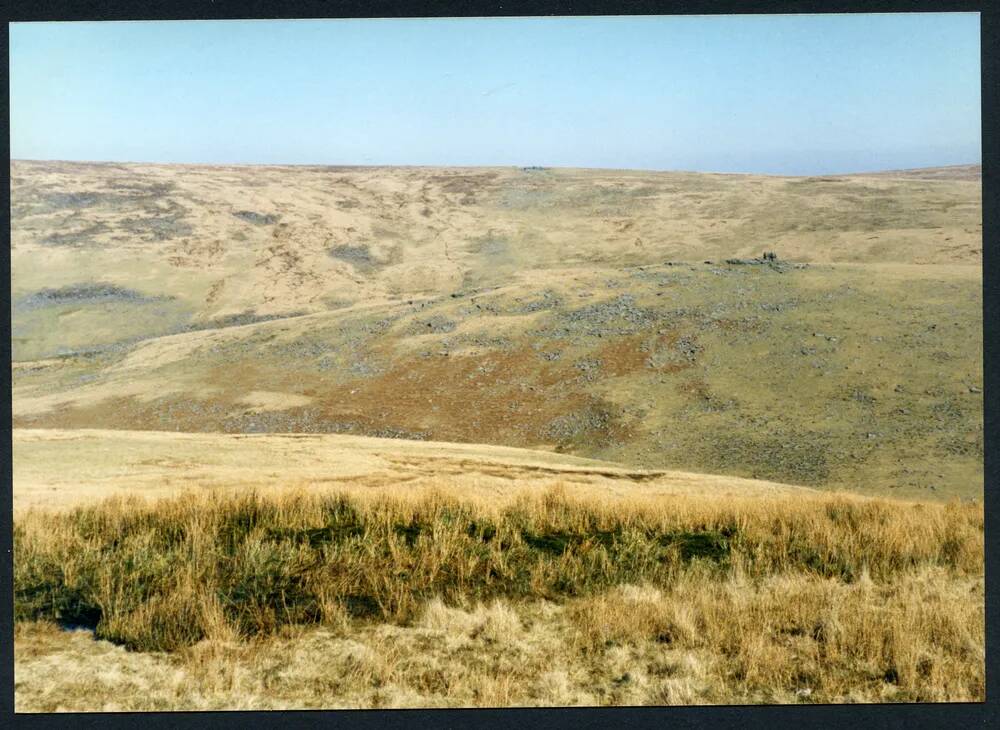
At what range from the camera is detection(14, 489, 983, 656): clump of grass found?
668 centimetres

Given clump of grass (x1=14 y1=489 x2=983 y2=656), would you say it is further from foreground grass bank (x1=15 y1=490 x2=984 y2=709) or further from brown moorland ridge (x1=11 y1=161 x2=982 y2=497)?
brown moorland ridge (x1=11 y1=161 x2=982 y2=497)

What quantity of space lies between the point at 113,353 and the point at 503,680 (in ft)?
121

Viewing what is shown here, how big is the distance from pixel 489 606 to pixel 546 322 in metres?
25.4

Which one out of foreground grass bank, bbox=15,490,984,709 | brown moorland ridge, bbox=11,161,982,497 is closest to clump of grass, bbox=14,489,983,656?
foreground grass bank, bbox=15,490,984,709

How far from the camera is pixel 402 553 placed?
25.6 feet

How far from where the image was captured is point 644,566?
777 cm

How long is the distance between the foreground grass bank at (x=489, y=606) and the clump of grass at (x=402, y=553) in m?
0.03

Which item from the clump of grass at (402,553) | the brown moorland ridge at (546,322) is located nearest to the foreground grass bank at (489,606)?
the clump of grass at (402,553)

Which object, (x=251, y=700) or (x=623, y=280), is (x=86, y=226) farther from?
(x=251, y=700)

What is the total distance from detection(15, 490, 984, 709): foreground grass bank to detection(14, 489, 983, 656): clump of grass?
0.03 metres

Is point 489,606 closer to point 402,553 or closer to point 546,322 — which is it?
point 402,553

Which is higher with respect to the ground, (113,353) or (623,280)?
(623,280)

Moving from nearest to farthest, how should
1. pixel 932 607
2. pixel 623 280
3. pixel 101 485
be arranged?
pixel 932 607, pixel 101 485, pixel 623 280

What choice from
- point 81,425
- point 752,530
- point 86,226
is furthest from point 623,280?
point 86,226
